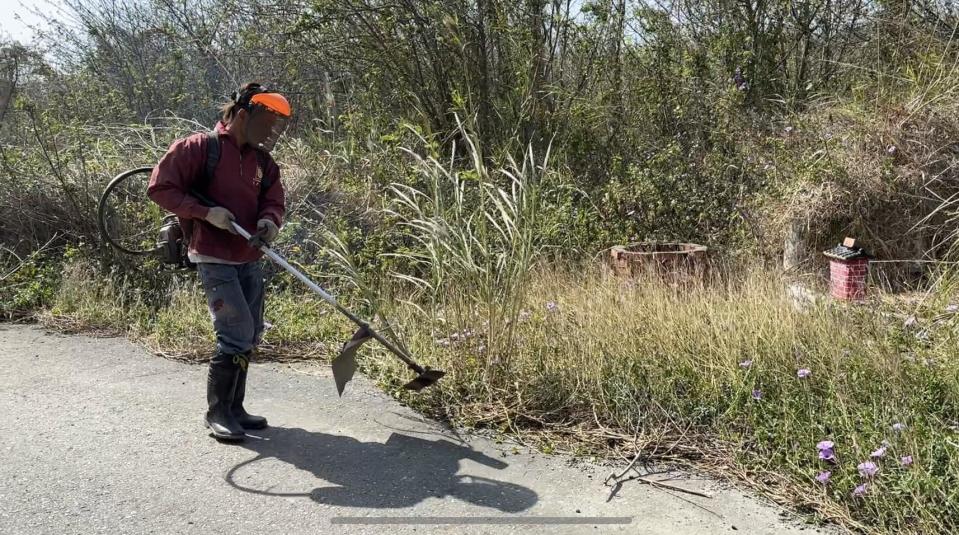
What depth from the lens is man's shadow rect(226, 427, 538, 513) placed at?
11.4 ft

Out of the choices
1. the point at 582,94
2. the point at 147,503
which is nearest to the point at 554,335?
the point at 147,503

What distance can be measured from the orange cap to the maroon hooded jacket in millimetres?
253

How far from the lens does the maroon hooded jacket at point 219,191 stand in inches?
152

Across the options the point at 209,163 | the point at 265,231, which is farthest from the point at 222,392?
the point at 209,163

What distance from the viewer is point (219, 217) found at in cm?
388

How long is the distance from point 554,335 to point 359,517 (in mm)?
1748

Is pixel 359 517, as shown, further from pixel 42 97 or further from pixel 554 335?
pixel 42 97

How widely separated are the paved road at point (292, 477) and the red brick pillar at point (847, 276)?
2.92 m

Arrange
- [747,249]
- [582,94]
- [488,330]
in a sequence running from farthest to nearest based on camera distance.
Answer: [582,94] → [747,249] → [488,330]

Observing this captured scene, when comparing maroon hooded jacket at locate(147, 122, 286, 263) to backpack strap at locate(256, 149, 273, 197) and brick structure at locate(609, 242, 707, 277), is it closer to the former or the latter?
backpack strap at locate(256, 149, 273, 197)

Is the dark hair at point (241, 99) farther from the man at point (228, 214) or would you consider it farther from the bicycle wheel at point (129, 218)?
the bicycle wheel at point (129, 218)

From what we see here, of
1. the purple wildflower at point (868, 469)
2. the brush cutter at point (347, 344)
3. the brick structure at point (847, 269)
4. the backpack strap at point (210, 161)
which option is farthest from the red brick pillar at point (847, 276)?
the backpack strap at point (210, 161)

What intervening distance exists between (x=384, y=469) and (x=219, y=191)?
65.0 inches

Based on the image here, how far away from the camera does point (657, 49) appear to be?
351 inches
